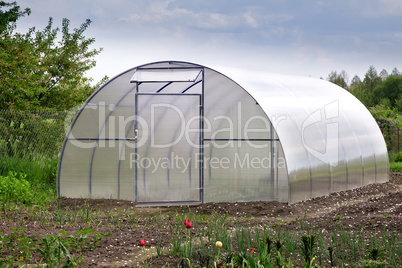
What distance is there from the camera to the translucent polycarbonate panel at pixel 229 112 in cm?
1066

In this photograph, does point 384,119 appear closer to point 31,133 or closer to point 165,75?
point 31,133

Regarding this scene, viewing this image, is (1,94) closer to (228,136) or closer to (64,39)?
(64,39)

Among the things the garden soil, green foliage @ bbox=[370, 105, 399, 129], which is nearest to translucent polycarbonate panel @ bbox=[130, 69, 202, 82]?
the garden soil

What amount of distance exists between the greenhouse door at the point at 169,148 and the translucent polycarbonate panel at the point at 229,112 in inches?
14.1

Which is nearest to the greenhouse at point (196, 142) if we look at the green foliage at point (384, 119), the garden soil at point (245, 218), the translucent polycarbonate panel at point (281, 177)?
the translucent polycarbonate panel at point (281, 177)

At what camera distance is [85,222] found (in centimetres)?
758

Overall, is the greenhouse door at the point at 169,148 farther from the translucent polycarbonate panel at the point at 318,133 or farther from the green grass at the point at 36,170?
the green grass at the point at 36,170

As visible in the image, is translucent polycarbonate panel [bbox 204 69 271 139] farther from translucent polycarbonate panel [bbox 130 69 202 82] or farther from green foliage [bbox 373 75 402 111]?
green foliage [bbox 373 75 402 111]

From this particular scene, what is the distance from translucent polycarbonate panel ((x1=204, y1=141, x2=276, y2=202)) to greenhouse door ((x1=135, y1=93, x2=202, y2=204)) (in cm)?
26

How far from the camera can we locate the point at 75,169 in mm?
11211

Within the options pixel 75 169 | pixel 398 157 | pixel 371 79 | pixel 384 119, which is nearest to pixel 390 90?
pixel 371 79

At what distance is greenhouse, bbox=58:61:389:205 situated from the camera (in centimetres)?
1037

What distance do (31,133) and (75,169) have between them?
452cm

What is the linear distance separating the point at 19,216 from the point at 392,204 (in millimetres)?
5848
